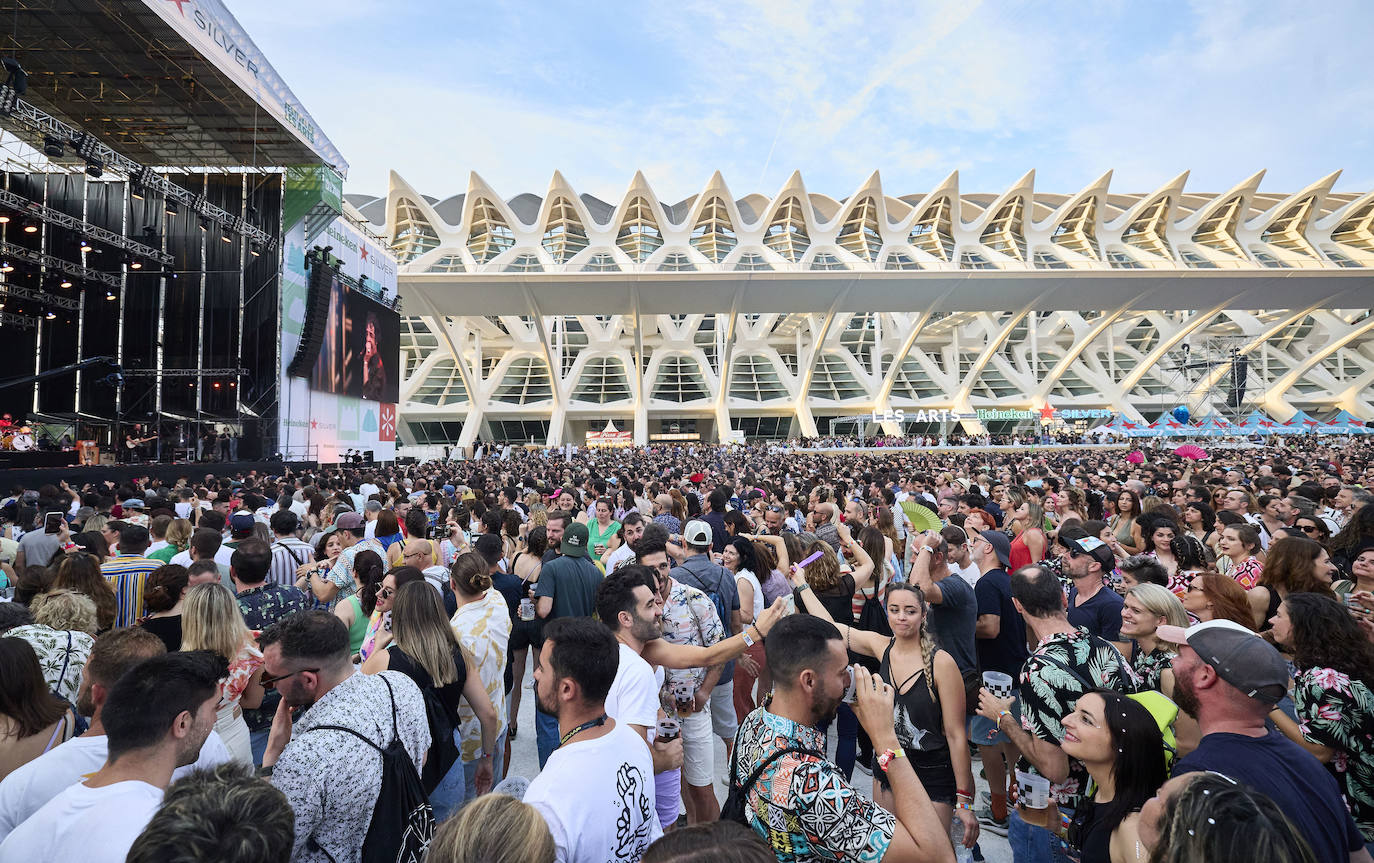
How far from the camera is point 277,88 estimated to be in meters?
18.5

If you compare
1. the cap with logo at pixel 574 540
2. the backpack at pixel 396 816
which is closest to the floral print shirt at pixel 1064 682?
the backpack at pixel 396 816

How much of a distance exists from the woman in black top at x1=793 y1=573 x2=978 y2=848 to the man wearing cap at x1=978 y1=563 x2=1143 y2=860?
0.14m

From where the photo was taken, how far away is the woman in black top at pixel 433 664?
262 centimetres

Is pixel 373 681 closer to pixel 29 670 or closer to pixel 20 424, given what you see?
pixel 29 670

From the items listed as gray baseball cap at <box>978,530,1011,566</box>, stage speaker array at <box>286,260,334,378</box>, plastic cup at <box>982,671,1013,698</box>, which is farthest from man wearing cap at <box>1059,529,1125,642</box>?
stage speaker array at <box>286,260,334,378</box>

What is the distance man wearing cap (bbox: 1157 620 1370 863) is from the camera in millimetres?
1727

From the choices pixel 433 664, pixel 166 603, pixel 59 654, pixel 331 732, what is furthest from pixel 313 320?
pixel 331 732

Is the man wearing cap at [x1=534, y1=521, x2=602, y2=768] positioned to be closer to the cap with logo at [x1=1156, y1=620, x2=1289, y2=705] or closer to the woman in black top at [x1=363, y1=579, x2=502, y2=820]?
the woman in black top at [x1=363, y1=579, x2=502, y2=820]

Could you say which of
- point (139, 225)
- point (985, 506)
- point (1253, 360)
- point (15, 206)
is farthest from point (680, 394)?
point (1253, 360)

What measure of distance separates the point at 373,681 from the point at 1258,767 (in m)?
Answer: 2.59

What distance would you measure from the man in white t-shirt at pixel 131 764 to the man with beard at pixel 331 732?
0.25 meters

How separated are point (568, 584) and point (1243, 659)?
3313 mm

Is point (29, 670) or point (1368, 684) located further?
point (1368, 684)

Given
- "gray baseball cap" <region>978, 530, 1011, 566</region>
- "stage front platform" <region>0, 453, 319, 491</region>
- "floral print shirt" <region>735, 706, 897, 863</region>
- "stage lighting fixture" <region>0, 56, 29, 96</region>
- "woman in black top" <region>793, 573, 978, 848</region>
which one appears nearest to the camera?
"floral print shirt" <region>735, 706, 897, 863</region>
